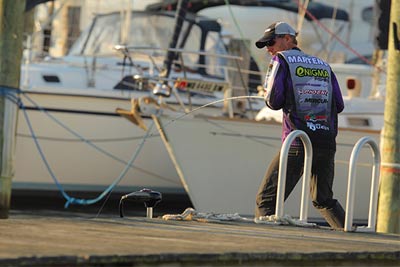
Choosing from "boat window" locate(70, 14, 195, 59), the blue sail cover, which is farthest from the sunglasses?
the blue sail cover

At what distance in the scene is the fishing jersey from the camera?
849cm

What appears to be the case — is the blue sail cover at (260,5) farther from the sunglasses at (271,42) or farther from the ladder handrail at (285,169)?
the ladder handrail at (285,169)

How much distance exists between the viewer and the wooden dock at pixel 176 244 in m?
5.32

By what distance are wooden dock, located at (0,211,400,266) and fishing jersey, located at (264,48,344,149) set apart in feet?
3.61

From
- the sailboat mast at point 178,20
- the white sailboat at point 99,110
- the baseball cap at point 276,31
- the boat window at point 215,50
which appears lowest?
the white sailboat at point 99,110

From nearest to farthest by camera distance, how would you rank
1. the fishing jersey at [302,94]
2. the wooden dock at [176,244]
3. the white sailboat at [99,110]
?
1. the wooden dock at [176,244]
2. the fishing jersey at [302,94]
3. the white sailboat at [99,110]

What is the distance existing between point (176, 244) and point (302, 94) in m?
2.80

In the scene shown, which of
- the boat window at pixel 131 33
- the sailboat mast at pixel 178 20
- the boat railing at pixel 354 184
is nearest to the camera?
the boat railing at pixel 354 184

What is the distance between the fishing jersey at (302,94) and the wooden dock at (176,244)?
Result: 1101 millimetres

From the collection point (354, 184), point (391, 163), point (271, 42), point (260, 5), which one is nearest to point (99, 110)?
point (260, 5)

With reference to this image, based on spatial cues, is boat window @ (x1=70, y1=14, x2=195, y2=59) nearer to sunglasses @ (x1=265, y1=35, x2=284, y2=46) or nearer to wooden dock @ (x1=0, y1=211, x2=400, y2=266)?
sunglasses @ (x1=265, y1=35, x2=284, y2=46)

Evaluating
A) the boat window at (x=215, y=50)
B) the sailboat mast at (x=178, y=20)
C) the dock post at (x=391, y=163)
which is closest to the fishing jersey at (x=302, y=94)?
the dock post at (x=391, y=163)

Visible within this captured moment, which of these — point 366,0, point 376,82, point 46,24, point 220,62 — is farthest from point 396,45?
point 366,0

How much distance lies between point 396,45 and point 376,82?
285 inches
